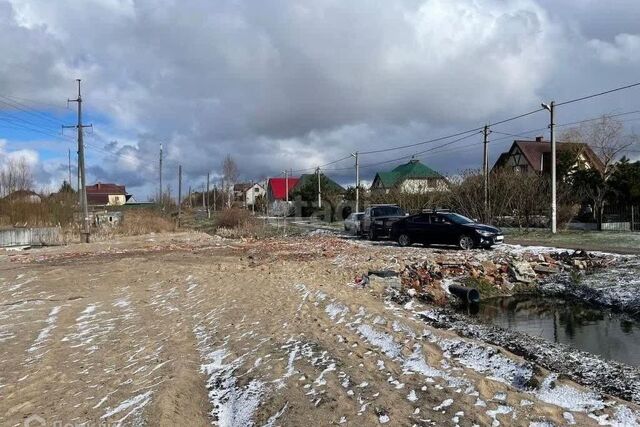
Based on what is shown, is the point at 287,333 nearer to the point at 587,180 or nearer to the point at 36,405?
the point at 36,405

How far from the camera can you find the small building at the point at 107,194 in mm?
125431

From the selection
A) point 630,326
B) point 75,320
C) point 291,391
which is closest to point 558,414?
point 291,391

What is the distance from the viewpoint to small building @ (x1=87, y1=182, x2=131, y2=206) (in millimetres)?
125431

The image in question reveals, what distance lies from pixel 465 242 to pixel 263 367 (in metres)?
15.9

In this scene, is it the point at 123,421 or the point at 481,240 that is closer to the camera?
the point at 123,421

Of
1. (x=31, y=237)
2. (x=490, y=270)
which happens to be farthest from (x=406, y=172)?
(x=490, y=270)

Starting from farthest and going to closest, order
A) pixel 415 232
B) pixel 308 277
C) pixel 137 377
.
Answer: pixel 415 232 → pixel 308 277 → pixel 137 377

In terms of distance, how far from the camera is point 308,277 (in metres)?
14.3

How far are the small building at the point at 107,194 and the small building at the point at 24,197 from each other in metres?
82.0

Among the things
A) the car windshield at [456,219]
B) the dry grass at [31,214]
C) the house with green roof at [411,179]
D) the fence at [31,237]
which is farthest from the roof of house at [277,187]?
the car windshield at [456,219]

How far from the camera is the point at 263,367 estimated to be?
21.6 ft

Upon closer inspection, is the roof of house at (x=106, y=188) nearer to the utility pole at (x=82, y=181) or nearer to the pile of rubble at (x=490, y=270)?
the utility pole at (x=82, y=181)

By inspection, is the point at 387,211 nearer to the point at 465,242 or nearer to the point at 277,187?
the point at 465,242

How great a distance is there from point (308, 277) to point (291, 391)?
8.58 meters
